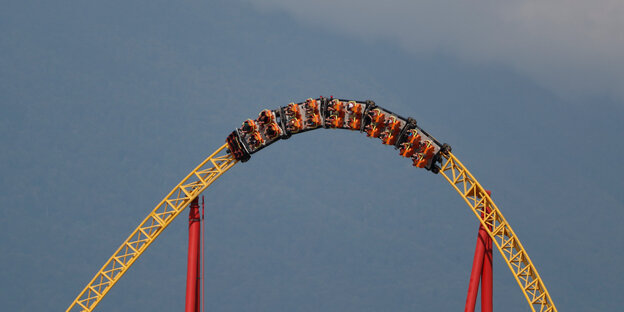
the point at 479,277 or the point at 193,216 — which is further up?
the point at 193,216

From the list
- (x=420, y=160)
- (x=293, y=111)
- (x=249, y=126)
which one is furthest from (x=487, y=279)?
(x=249, y=126)

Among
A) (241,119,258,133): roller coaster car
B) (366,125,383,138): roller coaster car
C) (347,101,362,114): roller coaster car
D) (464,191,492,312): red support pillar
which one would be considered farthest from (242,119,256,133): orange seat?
(464,191,492,312): red support pillar

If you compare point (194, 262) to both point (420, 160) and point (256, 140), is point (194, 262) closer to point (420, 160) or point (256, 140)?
point (256, 140)

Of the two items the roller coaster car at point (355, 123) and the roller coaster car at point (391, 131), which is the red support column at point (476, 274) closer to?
the roller coaster car at point (391, 131)

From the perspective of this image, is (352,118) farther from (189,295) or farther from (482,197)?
(189,295)

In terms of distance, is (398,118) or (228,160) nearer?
(398,118)

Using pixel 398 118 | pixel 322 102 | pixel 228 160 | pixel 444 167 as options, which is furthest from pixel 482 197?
pixel 228 160
